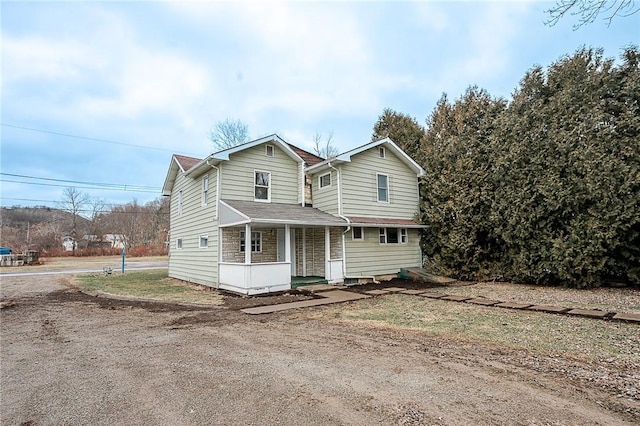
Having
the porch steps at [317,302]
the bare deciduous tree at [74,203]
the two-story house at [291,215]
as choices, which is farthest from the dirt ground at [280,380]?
the bare deciduous tree at [74,203]

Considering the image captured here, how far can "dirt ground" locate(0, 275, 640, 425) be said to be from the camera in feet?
10.3

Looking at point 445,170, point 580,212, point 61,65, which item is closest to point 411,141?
point 445,170

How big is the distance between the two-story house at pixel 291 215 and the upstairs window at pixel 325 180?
0.04 meters

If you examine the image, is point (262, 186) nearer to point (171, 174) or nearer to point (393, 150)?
point (393, 150)

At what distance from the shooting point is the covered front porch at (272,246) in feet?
36.2

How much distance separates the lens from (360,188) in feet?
46.5

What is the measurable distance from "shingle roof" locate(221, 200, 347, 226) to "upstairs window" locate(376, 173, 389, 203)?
271 centimetres

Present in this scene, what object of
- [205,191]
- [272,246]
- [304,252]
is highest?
[205,191]

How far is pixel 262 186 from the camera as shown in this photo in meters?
13.5

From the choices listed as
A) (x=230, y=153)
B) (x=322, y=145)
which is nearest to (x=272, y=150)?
(x=230, y=153)

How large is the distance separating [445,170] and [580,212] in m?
5.16

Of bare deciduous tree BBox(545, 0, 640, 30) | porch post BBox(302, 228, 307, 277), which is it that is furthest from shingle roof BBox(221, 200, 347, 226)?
bare deciduous tree BBox(545, 0, 640, 30)

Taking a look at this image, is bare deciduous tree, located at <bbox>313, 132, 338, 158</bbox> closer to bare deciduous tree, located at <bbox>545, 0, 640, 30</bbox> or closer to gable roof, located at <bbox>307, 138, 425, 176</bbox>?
gable roof, located at <bbox>307, 138, 425, 176</bbox>

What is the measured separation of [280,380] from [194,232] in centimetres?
1148
